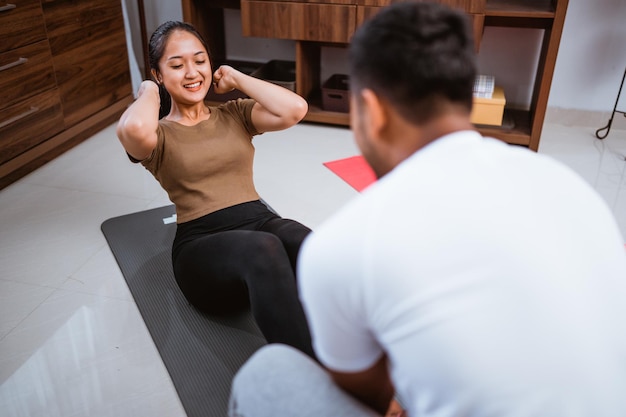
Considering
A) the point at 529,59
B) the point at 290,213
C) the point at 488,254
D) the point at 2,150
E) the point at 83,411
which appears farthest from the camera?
the point at 529,59

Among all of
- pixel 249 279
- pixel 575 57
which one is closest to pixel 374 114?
pixel 249 279

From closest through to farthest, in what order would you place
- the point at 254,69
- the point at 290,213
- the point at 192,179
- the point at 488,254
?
the point at 488,254
the point at 192,179
the point at 290,213
the point at 254,69

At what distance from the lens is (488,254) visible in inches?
24.8

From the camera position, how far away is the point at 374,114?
2.42 feet

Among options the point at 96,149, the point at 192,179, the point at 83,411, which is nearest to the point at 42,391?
the point at 83,411

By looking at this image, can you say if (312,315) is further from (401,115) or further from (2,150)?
(2,150)

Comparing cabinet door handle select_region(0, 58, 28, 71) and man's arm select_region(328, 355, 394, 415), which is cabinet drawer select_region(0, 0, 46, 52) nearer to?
cabinet door handle select_region(0, 58, 28, 71)

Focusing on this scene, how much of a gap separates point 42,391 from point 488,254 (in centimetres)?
126

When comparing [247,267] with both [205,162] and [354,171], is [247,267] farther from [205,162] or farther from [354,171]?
[354,171]

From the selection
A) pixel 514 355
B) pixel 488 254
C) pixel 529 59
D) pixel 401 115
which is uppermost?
pixel 401 115

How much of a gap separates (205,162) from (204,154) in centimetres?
2

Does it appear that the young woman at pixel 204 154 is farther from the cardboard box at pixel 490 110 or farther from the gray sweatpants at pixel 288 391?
the cardboard box at pixel 490 110

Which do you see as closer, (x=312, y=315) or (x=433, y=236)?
(x=433, y=236)

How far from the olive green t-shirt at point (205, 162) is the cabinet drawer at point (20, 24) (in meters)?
1.28
